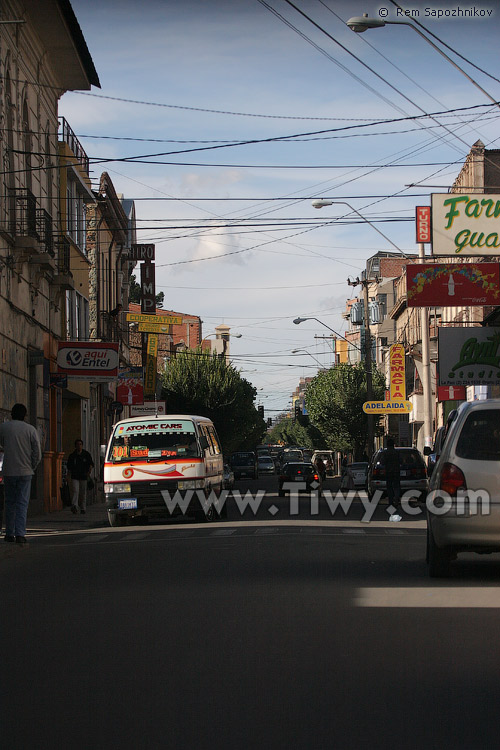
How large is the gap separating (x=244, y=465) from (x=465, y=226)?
4666 cm

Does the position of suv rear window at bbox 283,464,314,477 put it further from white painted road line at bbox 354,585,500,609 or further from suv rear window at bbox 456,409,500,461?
white painted road line at bbox 354,585,500,609

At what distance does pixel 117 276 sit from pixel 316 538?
4001 centimetres

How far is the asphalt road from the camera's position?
5.81m

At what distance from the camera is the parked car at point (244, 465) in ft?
259

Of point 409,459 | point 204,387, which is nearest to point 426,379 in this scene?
point 409,459

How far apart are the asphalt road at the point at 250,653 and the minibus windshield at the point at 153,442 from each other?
8.19m

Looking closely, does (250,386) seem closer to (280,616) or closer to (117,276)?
(117,276)

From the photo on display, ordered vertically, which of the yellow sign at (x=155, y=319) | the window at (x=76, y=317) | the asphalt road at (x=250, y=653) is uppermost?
the yellow sign at (x=155, y=319)

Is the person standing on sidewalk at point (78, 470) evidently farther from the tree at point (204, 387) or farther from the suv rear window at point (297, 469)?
the tree at point (204, 387)

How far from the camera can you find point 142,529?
21.7 m

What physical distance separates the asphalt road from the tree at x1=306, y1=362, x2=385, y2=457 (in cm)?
7013

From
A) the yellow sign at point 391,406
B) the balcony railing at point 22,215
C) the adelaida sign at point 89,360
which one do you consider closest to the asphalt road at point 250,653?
the balcony railing at point 22,215

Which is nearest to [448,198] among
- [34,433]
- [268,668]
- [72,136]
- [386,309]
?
[72,136]

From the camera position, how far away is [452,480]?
11.5 metres
